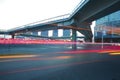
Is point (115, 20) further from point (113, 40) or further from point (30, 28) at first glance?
point (30, 28)

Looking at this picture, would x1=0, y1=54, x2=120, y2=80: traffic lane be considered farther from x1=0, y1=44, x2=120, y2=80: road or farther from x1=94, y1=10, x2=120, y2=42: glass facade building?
x1=94, y1=10, x2=120, y2=42: glass facade building

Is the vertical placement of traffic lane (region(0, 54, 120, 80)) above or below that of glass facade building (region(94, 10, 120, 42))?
below

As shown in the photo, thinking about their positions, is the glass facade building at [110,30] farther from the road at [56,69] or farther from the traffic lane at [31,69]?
the traffic lane at [31,69]

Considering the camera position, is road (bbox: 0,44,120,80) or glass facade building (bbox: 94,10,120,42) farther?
glass facade building (bbox: 94,10,120,42)

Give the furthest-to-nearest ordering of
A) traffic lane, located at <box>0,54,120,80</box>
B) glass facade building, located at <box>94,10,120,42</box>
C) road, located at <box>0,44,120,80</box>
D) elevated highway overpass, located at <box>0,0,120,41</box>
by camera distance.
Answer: glass facade building, located at <box>94,10,120,42</box>
elevated highway overpass, located at <box>0,0,120,41</box>
road, located at <box>0,44,120,80</box>
traffic lane, located at <box>0,54,120,80</box>

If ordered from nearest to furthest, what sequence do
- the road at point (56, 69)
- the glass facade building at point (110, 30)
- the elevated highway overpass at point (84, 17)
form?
the road at point (56, 69)
the elevated highway overpass at point (84, 17)
the glass facade building at point (110, 30)

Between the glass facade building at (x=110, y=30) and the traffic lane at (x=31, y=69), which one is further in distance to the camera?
the glass facade building at (x=110, y=30)

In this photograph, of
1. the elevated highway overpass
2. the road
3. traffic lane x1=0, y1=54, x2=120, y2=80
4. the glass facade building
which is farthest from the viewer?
the glass facade building

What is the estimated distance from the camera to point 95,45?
49.5 m

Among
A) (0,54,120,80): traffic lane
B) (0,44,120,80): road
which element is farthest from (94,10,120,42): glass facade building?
(0,54,120,80): traffic lane

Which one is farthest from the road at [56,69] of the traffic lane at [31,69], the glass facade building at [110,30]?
the glass facade building at [110,30]

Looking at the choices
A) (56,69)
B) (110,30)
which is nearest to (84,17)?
(56,69)

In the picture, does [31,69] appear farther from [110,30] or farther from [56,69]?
[110,30]

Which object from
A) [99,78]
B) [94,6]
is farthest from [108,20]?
[99,78]
